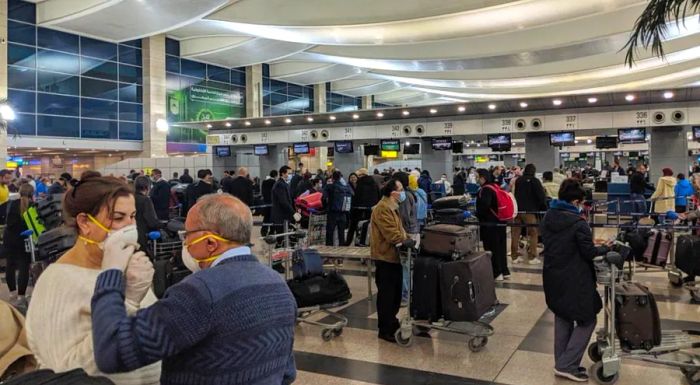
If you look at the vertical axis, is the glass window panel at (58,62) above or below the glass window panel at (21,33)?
below

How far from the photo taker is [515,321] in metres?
6.46

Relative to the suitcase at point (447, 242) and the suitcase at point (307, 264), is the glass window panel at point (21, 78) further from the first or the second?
the suitcase at point (447, 242)

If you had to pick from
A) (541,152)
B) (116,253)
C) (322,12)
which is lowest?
(116,253)

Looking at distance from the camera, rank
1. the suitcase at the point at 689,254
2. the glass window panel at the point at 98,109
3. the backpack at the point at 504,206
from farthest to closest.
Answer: the glass window panel at the point at 98,109 < the backpack at the point at 504,206 < the suitcase at the point at 689,254

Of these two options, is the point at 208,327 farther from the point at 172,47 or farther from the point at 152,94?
the point at 172,47

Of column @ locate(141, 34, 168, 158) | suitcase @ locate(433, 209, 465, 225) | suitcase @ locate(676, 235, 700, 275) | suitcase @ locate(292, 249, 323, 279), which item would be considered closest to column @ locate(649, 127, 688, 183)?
suitcase @ locate(676, 235, 700, 275)

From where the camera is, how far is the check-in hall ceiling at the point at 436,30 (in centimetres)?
1889

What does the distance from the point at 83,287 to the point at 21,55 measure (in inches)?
1094

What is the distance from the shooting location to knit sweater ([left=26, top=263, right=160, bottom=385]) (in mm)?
1782

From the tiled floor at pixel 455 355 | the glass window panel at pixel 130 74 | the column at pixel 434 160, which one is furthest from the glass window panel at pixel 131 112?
the tiled floor at pixel 455 355

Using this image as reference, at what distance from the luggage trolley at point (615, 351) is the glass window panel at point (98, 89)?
93.1ft

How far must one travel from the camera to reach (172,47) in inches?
1252

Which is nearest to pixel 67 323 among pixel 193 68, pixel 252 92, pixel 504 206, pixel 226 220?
pixel 226 220

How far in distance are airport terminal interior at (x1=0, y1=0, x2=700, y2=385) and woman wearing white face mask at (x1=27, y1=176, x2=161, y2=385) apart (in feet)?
0.05
